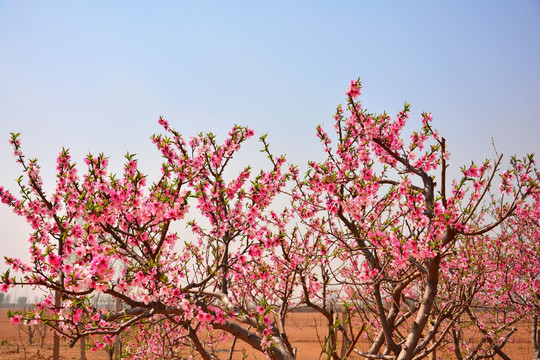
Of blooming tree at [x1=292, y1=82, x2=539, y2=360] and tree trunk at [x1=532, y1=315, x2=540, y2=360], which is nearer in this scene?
blooming tree at [x1=292, y1=82, x2=539, y2=360]

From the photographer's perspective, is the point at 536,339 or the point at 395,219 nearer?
the point at 395,219

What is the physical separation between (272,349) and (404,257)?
1.74m

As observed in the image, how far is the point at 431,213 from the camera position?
445 centimetres

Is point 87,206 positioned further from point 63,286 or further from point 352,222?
point 352,222

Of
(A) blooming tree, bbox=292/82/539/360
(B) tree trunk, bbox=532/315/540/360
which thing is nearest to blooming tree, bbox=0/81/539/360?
(A) blooming tree, bbox=292/82/539/360

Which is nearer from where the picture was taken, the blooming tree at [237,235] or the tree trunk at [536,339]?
the blooming tree at [237,235]

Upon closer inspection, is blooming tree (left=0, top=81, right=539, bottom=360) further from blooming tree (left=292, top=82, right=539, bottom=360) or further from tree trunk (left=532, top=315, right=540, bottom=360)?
tree trunk (left=532, top=315, right=540, bottom=360)

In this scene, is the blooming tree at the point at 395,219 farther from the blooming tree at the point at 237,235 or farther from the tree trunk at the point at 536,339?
the tree trunk at the point at 536,339

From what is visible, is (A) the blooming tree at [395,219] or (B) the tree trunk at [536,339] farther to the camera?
(B) the tree trunk at [536,339]

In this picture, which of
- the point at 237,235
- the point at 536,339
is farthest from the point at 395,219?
the point at 536,339

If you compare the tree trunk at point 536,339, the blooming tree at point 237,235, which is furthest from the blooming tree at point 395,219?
the tree trunk at point 536,339

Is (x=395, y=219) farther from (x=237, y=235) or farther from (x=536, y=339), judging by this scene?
(x=536, y=339)

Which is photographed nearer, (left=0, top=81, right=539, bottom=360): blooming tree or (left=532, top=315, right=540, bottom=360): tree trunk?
(left=0, top=81, right=539, bottom=360): blooming tree

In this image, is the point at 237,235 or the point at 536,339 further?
the point at 536,339
